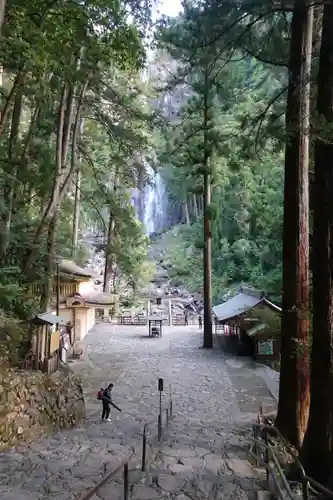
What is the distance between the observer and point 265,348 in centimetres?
1569

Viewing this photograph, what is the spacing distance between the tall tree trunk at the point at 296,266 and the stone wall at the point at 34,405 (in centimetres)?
427


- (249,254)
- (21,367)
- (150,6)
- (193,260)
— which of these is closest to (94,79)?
(150,6)

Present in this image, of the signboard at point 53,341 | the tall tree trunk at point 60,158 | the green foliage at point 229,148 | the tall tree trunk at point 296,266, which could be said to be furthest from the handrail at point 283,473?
the tall tree trunk at point 60,158

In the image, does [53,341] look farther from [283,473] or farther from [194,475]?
[283,473]

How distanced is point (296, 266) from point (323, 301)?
1830 millimetres

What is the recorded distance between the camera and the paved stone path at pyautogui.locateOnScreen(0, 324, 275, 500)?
188 inches

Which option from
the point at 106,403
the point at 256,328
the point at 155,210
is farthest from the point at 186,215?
the point at 106,403

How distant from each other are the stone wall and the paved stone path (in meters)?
0.31

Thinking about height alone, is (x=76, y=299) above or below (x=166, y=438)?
above

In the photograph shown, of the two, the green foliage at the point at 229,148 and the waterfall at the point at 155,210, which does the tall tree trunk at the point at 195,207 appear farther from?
the waterfall at the point at 155,210

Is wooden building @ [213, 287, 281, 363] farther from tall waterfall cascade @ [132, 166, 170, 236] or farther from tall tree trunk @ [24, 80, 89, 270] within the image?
tall waterfall cascade @ [132, 166, 170, 236]

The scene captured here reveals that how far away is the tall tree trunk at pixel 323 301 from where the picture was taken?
5.12 meters

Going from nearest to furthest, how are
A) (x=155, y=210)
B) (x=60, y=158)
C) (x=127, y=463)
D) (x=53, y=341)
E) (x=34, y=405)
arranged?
(x=127, y=463)
(x=34, y=405)
(x=53, y=341)
(x=60, y=158)
(x=155, y=210)

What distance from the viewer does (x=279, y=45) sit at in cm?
816
